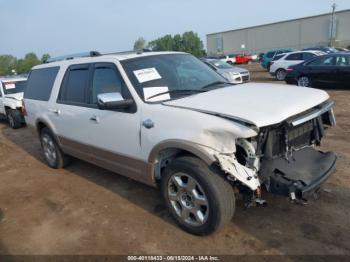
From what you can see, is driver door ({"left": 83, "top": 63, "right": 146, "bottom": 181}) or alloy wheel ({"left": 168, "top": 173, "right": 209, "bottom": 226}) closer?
alloy wheel ({"left": 168, "top": 173, "right": 209, "bottom": 226})

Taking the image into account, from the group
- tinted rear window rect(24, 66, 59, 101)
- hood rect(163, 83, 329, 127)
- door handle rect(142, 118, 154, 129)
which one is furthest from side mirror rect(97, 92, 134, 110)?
tinted rear window rect(24, 66, 59, 101)

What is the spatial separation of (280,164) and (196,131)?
901 millimetres

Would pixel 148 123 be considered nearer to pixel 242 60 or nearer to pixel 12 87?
pixel 12 87

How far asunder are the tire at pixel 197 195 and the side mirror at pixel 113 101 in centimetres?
87

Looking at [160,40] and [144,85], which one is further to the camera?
[160,40]

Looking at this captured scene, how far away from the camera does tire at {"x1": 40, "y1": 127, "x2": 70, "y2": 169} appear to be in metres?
5.71

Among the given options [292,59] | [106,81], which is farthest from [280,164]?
[292,59]

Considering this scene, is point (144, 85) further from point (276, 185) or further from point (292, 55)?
point (292, 55)

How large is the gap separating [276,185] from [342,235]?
90 centimetres

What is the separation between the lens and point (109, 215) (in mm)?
4074

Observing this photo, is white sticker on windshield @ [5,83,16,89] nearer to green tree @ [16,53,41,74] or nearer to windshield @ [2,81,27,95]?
windshield @ [2,81,27,95]

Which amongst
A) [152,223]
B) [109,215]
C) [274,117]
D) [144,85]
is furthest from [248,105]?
[109,215]

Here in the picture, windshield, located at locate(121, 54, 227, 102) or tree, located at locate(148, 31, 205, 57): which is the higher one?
windshield, located at locate(121, 54, 227, 102)

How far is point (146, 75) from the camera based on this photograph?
3885 millimetres
